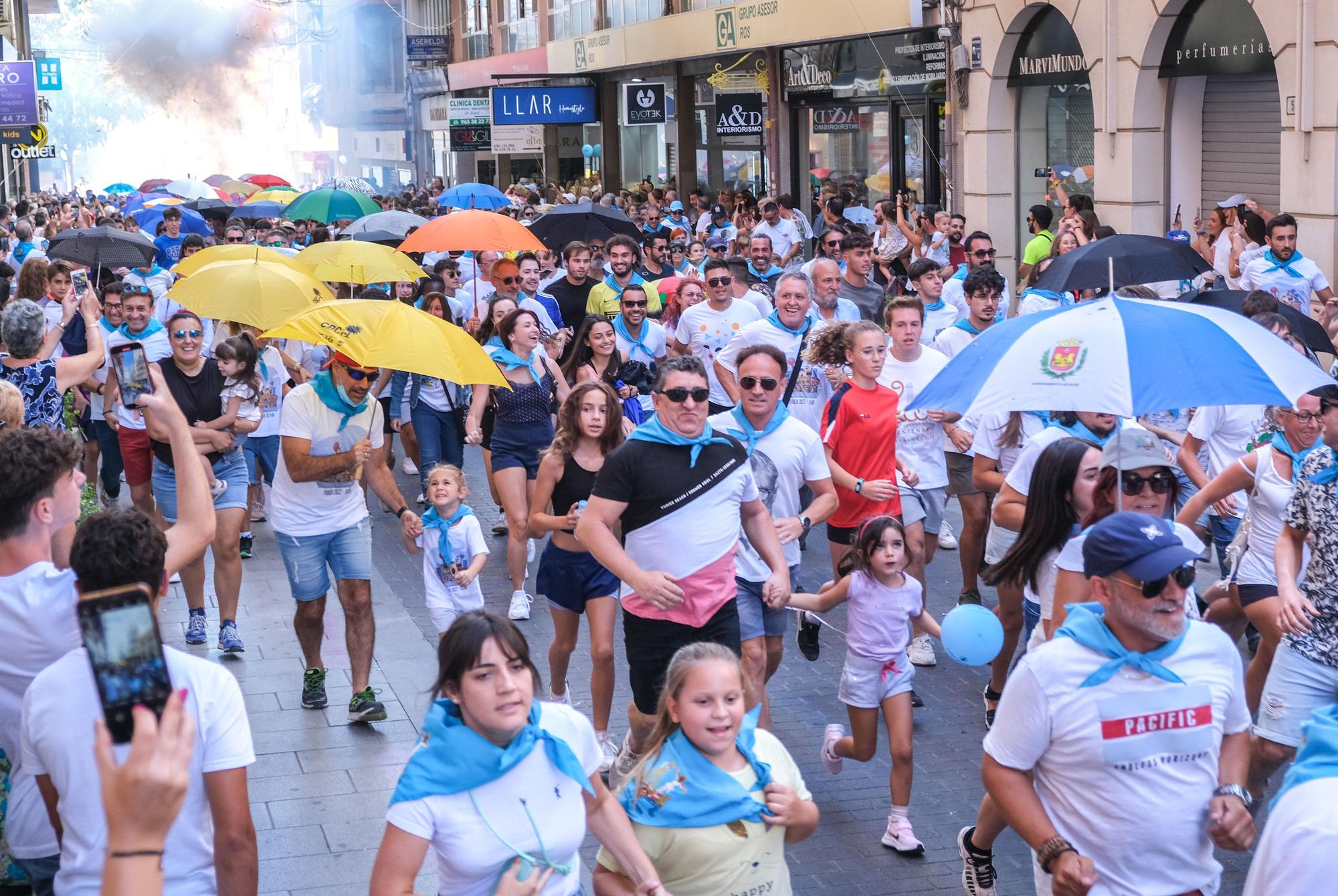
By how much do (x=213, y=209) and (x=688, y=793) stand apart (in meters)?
24.2

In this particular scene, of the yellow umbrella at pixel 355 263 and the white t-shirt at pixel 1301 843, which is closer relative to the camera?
the white t-shirt at pixel 1301 843

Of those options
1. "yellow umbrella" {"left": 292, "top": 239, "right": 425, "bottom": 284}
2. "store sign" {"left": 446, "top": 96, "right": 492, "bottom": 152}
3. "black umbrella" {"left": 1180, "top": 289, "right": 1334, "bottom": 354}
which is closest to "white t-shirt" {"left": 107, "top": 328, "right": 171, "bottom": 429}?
"yellow umbrella" {"left": 292, "top": 239, "right": 425, "bottom": 284}

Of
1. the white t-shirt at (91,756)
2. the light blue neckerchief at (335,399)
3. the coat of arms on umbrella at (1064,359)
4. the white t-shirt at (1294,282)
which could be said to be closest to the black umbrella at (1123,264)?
the white t-shirt at (1294,282)

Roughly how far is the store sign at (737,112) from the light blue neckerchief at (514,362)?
59.6ft

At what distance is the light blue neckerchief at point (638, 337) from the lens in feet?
38.0

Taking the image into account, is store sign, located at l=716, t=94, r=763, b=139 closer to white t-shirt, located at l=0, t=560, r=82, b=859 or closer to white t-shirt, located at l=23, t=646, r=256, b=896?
white t-shirt, located at l=0, t=560, r=82, b=859

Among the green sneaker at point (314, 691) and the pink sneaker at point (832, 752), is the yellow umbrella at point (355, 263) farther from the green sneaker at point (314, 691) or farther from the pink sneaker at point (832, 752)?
the pink sneaker at point (832, 752)

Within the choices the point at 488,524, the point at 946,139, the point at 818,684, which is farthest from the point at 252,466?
the point at 946,139

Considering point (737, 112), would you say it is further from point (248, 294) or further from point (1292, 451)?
point (1292, 451)

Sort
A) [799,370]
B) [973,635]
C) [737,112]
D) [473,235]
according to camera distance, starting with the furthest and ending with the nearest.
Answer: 1. [737,112]
2. [473,235]
3. [799,370]
4. [973,635]

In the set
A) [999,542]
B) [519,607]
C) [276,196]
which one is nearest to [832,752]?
[999,542]

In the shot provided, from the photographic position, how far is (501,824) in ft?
12.6

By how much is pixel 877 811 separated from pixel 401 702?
2.82 m

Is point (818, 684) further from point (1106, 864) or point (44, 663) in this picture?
point (44, 663)
